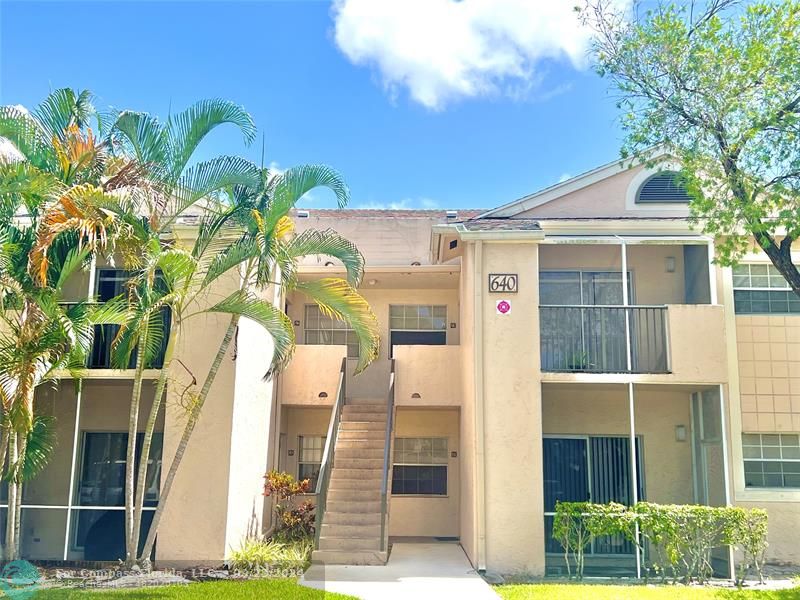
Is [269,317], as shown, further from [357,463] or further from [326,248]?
[357,463]

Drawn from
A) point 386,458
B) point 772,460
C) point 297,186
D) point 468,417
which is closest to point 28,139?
point 297,186

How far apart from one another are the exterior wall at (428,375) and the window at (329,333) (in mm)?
2141

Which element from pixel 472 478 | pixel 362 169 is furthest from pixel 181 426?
pixel 362 169

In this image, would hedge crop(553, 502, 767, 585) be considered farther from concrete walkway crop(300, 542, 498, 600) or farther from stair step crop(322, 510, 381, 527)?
stair step crop(322, 510, 381, 527)

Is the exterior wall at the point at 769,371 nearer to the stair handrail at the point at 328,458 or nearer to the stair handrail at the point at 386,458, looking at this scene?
the stair handrail at the point at 386,458

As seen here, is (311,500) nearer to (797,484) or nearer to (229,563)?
(229,563)

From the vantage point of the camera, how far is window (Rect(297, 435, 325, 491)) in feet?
52.8

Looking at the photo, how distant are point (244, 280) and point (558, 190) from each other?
6985 millimetres

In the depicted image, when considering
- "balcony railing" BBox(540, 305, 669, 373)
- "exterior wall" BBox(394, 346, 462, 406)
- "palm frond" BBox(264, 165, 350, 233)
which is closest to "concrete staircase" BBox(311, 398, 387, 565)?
"exterior wall" BBox(394, 346, 462, 406)

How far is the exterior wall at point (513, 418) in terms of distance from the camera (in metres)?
11.5

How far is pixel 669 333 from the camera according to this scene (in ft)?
40.6

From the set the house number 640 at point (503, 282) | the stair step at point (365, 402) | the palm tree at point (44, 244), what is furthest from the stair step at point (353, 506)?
the palm tree at point (44, 244)

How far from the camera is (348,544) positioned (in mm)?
12016

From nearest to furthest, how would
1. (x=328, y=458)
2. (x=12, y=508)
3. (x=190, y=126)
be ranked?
(x=12, y=508) → (x=190, y=126) → (x=328, y=458)
